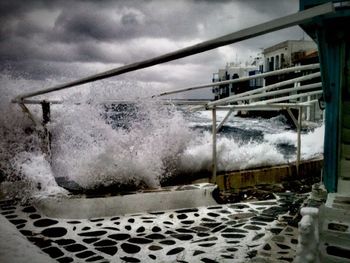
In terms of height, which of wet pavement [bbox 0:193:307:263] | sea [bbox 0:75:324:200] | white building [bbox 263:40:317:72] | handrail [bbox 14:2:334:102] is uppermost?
white building [bbox 263:40:317:72]

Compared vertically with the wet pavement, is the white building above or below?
above

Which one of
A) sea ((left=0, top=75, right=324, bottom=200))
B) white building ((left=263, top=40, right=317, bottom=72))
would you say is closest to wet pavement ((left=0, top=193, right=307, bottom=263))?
sea ((left=0, top=75, right=324, bottom=200))

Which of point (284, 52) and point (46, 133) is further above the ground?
point (284, 52)

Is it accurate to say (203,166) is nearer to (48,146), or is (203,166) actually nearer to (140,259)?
(48,146)

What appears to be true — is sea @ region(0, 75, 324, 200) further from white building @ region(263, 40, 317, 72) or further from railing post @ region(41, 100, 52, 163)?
white building @ region(263, 40, 317, 72)

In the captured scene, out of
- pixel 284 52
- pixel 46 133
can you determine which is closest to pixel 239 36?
pixel 46 133

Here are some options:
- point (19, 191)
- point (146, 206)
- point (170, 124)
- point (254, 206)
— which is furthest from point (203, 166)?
point (19, 191)

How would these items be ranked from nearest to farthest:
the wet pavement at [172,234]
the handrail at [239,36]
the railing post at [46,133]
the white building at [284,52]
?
the handrail at [239,36]
the wet pavement at [172,234]
the railing post at [46,133]
the white building at [284,52]

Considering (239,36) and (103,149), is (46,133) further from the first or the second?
(239,36)

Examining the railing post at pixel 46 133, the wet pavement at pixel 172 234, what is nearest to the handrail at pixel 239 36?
the wet pavement at pixel 172 234

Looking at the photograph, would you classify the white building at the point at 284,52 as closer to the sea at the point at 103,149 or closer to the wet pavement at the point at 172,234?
the sea at the point at 103,149

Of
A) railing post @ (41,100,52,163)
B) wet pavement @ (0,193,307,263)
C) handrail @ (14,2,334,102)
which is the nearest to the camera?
handrail @ (14,2,334,102)

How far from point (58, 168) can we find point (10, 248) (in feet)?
16.1

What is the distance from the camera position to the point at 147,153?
9156mm
